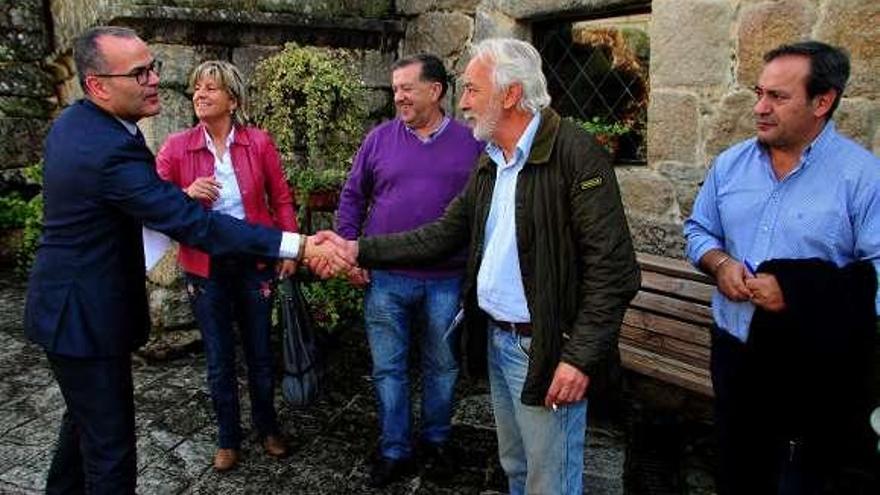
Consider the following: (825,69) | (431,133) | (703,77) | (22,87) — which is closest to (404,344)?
(431,133)

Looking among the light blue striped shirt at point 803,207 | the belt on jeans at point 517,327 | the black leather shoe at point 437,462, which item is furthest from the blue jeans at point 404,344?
the light blue striped shirt at point 803,207

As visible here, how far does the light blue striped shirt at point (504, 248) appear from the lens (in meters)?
2.30

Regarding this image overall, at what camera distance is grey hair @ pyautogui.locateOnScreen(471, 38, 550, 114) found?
7.43ft

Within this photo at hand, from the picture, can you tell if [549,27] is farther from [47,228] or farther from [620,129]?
[47,228]

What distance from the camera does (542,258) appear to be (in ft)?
7.24

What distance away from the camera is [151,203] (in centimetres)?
242

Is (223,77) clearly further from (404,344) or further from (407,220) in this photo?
(404,344)

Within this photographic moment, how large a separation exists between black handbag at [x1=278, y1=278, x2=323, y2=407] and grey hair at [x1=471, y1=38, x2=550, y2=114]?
155 cm

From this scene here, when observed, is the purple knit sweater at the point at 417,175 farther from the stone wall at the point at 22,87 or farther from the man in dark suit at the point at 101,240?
the stone wall at the point at 22,87

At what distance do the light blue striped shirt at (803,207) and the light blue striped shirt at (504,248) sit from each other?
771 millimetres

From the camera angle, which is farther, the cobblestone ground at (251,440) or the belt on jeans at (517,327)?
the cobblestone ground at (251,440)

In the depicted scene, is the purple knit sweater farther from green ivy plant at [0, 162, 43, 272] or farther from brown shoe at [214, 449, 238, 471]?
green ivy plant at [0, 162, 43, 272]

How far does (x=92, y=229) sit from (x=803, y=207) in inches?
93.9

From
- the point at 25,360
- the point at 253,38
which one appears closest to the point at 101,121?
the point at 253,38
